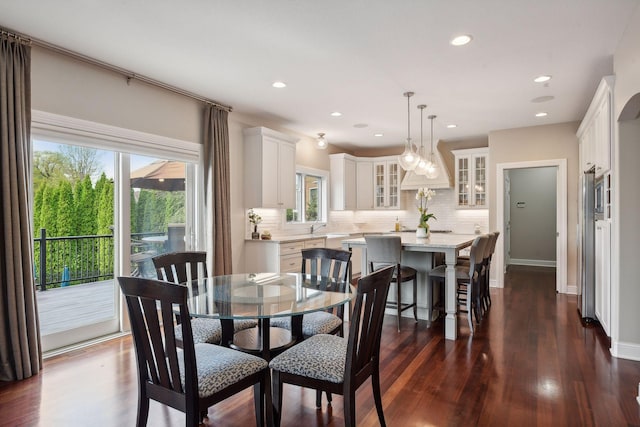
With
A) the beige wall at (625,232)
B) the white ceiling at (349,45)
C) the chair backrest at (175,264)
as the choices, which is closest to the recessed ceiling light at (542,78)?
the white ceiling at (349,45)

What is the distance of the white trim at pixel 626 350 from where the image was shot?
321cm

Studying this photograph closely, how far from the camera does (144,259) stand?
417cm

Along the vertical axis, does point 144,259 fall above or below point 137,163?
below

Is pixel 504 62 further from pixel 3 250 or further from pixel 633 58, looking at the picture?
pixel 3 250

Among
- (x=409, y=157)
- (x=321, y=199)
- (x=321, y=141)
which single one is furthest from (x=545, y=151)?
(x=321, y=199)

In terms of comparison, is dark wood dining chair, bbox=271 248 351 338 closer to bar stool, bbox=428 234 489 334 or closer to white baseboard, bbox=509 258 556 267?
bar stool, bbox=428 234 489 334

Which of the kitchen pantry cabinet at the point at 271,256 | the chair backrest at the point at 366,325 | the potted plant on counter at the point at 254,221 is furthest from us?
the potted plant on counter at the point at 254,221

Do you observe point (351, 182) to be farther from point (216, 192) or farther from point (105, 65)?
Result: point (105, 65)

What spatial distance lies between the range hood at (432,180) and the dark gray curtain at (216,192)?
13.1 feet

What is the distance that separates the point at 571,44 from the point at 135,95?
4.06 m

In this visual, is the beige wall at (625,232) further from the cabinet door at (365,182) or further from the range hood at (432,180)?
the cabinet door at (365,182)

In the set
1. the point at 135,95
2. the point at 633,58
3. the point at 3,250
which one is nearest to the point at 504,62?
the point at 633,58

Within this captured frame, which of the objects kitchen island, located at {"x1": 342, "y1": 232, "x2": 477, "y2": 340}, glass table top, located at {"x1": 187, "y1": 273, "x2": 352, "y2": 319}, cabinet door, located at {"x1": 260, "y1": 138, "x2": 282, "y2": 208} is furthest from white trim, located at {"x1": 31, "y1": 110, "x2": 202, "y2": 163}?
kitchen island, located at {"x1": 342, "y1": 232, "x2": 477, "y2": 340}

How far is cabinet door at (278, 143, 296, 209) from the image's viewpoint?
5656mm
